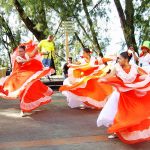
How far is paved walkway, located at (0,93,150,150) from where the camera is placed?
711cm

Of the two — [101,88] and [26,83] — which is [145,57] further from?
[26,83]

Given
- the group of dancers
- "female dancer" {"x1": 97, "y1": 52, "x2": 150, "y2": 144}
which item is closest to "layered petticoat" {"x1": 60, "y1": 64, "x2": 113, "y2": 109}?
the group of dancers

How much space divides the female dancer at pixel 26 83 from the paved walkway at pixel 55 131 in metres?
0.30

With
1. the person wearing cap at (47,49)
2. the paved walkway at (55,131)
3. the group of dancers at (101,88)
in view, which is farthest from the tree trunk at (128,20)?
the paved walkway at (55,131)

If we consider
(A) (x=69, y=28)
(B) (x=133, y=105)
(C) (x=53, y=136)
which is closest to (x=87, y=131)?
(C) (x=53, y=136)

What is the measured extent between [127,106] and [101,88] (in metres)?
3.29

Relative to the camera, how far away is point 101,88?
1050 centimetres

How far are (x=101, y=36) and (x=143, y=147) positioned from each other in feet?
58.7

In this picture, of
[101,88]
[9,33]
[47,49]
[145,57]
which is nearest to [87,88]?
[101,88]

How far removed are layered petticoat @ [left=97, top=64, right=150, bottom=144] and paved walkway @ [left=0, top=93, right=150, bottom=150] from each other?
0.22m

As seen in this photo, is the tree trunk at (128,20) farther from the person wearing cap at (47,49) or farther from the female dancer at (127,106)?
the female dancer at (127,106)

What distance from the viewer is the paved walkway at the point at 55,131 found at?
7109mm

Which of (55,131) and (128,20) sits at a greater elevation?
(128,20)

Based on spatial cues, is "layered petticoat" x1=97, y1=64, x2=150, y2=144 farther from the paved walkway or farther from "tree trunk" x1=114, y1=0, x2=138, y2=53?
"tree trunk" x1=114, y1=0, x2=138, y2=53
